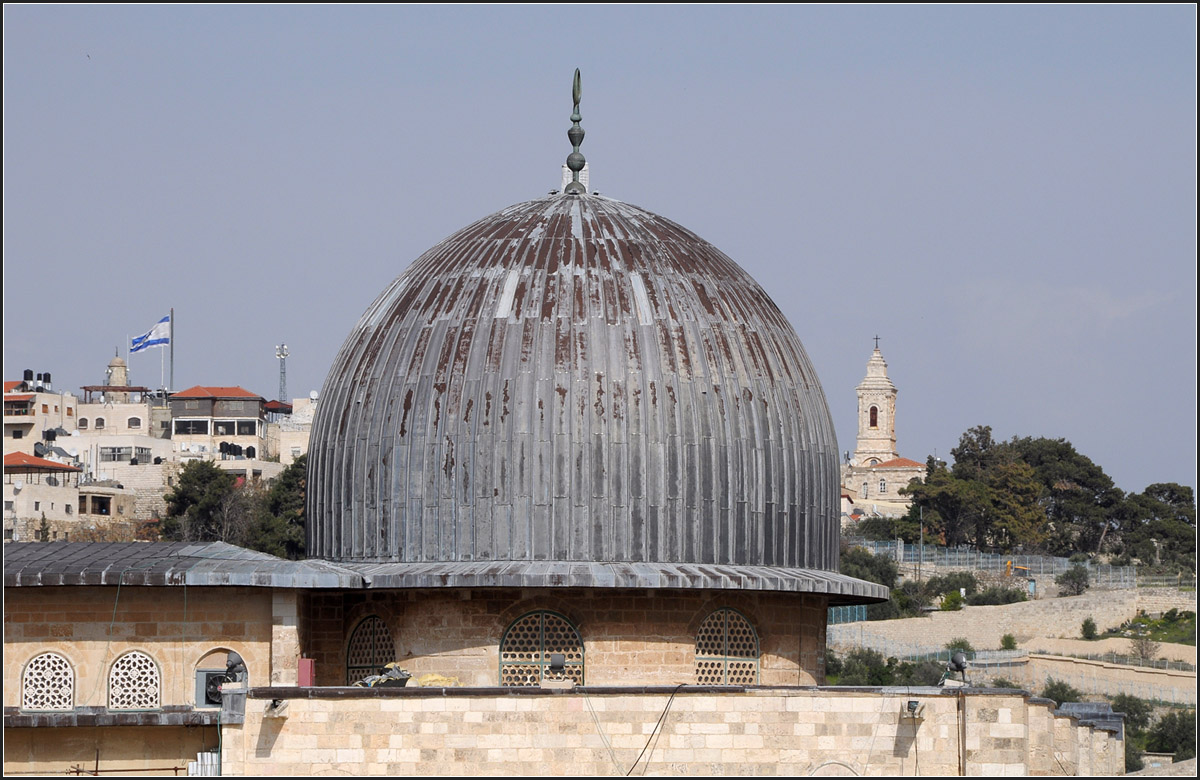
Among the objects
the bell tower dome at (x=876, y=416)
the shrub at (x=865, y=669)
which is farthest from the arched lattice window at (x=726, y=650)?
the bell tower dome at (x=876, y=416)

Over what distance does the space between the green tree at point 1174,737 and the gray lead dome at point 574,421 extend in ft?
88.6

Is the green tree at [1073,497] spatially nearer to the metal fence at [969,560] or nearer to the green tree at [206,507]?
the metal fence at [969,560]

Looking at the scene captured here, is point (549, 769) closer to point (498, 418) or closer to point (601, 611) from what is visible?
point (601, 611)

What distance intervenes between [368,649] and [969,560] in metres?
62.8

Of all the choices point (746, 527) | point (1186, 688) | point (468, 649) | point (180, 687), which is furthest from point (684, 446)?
point (1186, 688)

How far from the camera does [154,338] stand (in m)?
95.9

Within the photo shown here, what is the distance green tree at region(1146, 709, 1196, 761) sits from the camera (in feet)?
152

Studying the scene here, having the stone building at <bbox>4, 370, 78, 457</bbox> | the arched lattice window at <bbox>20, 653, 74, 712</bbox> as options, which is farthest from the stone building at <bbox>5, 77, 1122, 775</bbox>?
the stone building at <bbox>4, 370, 78, 457</bbox>

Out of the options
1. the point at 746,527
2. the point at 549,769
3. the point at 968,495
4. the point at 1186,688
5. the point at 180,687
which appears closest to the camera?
the point at 549,769

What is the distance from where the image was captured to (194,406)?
111250mm

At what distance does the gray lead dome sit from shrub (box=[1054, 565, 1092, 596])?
182ft

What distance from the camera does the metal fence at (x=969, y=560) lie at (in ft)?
260

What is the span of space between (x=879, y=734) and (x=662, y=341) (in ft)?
16.7

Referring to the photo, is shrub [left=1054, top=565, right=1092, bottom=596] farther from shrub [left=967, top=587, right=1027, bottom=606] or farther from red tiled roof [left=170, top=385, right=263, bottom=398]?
red tiled roof [left=170, top=385, right=263, bottom=398]
